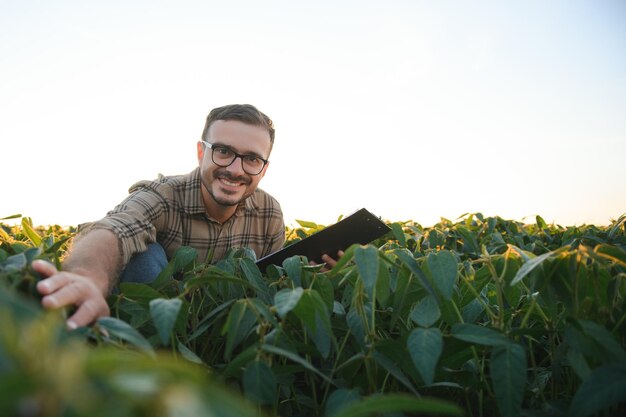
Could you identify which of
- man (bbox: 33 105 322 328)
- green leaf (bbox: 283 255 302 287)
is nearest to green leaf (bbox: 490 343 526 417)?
green leaf (bbox: 283 255 302 287)

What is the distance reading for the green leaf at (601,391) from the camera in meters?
0.75

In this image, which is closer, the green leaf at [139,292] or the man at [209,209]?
the green leaf at [139,292]

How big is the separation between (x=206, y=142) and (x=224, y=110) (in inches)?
10.7

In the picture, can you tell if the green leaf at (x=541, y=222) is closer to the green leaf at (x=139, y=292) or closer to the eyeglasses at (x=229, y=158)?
the eyeglasses at (x=229, y=158)

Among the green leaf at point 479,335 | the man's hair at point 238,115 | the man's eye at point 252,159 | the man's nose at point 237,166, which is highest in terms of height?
the man's hair at point 238,115

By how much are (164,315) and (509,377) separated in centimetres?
64

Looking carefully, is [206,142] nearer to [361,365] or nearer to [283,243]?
[283,243]

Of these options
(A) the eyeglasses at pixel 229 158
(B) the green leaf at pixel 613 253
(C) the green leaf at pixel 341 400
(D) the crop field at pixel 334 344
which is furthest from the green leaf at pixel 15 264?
(A) the eyeglasses at pixel 229 158

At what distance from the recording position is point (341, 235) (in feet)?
6.73

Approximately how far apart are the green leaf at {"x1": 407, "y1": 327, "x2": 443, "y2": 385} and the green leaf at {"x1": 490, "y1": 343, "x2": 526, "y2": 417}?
124mm

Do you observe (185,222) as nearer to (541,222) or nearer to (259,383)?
(259,383)

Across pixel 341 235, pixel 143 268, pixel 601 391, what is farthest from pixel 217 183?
pixel 601 391

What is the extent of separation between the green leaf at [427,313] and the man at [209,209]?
1082 mm

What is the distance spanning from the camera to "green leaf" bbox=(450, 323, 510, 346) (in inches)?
34.6
